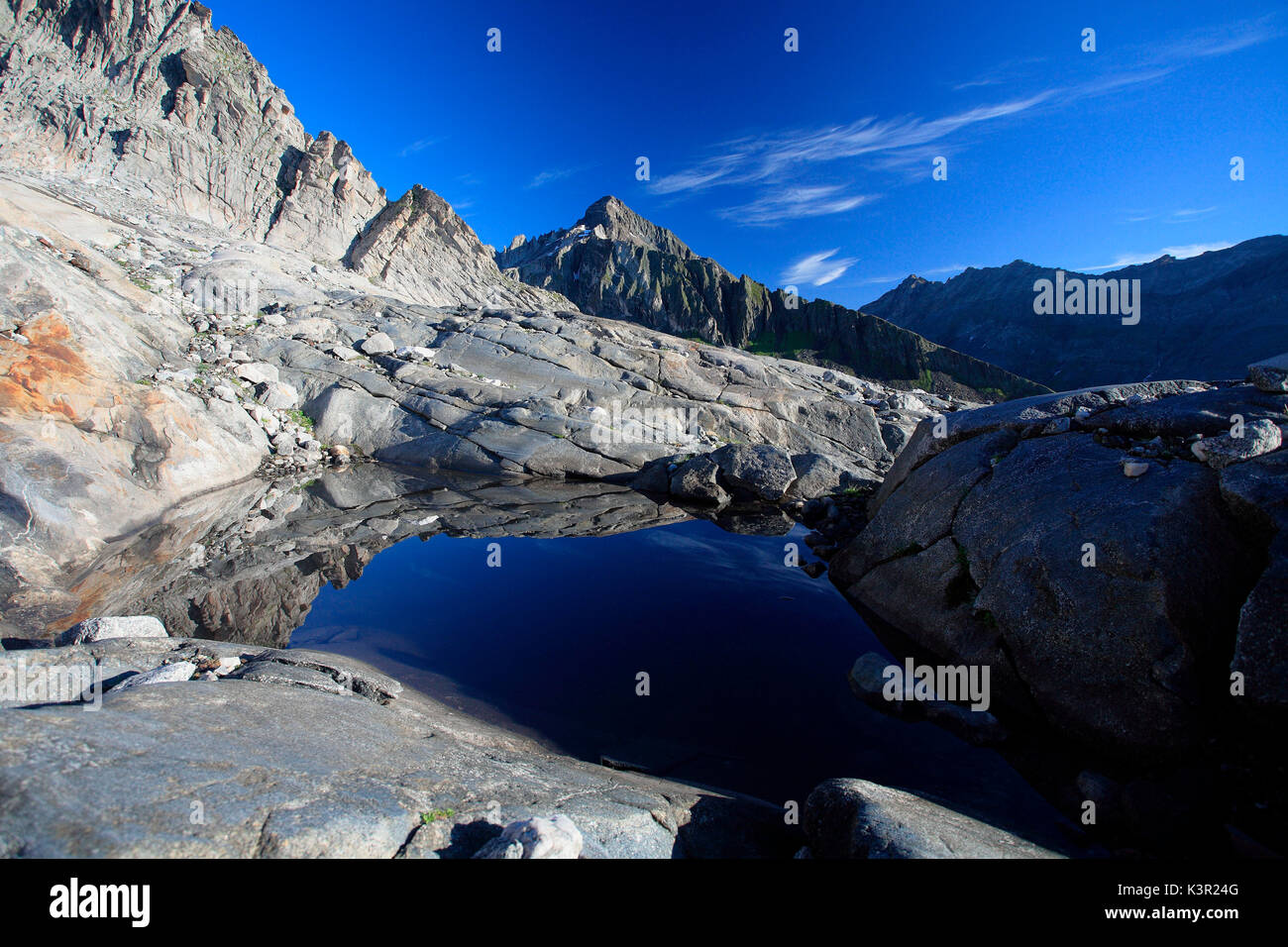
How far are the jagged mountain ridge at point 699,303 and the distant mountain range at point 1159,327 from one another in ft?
144

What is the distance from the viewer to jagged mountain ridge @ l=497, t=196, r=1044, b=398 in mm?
116938

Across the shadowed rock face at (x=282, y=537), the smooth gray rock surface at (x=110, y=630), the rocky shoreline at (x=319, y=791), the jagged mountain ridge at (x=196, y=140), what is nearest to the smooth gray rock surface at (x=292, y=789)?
the rocky shoreline at (x=319, y=791)

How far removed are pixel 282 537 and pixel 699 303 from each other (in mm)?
142201

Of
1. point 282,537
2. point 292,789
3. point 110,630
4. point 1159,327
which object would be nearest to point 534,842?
point 292,789

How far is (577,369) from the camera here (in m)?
29.3

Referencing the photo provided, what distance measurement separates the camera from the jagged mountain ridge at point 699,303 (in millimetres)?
116938

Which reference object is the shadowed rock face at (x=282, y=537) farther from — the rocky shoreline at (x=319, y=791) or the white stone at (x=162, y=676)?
the rocky shoreline at (x=319, y=791)

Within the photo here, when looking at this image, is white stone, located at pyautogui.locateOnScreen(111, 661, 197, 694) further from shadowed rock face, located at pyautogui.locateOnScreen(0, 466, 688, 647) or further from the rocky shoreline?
shadowed rock face, located at pyautogui.locateOnScreen(0, 466, 688, 647)

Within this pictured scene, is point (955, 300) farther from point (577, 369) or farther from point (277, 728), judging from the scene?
point (277, 728)

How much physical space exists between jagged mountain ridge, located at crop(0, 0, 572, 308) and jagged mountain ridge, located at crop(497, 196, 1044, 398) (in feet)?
258

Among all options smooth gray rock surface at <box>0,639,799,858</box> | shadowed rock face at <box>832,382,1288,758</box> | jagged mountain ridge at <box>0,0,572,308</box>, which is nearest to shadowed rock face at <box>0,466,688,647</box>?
smooth gray rock surface at <box>0,639,799,858</box>

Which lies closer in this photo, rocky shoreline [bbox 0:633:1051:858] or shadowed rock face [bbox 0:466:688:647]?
rocky shoreline [bbox 0:633:1051:858]
